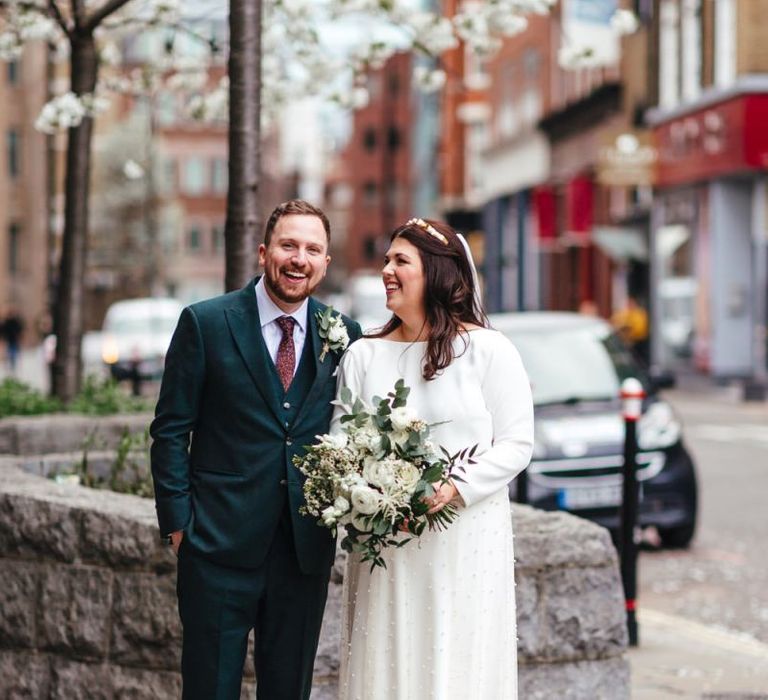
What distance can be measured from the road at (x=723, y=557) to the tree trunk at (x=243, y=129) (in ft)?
12.2

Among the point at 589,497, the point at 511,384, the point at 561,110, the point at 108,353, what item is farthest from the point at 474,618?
the point at 561,110

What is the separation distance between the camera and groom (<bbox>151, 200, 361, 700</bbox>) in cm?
489

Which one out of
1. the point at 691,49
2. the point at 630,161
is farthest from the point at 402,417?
the point at 630,161

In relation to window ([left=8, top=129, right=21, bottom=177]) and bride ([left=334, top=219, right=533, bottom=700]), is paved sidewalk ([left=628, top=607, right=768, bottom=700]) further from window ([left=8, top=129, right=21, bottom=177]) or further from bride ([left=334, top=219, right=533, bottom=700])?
window ([left=8, top=129, right=21, bottom=177])

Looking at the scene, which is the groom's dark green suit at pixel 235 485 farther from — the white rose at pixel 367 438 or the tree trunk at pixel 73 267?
the tree trunk at pixel 73 267

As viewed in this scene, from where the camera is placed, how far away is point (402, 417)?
466 cm

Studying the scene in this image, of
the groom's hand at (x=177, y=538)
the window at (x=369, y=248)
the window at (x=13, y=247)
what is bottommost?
the groom's hand at (x=177, y=538)

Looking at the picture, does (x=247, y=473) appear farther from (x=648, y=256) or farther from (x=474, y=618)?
(x=648, y=256)

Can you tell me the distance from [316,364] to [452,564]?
0.69 m

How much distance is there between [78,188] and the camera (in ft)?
38.3

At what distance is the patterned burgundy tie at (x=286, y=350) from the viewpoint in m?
5.01

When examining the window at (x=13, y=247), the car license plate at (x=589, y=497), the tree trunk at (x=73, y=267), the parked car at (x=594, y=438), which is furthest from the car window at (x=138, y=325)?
the window at (x=13, y=247)

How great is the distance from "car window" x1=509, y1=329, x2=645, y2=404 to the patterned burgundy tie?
755 centimetres

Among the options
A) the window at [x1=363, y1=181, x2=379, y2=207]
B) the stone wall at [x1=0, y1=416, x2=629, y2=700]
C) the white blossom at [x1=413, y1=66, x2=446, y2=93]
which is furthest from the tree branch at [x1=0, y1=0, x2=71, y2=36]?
the window at [x1=363, y1=181, x2=379, y2=207]
